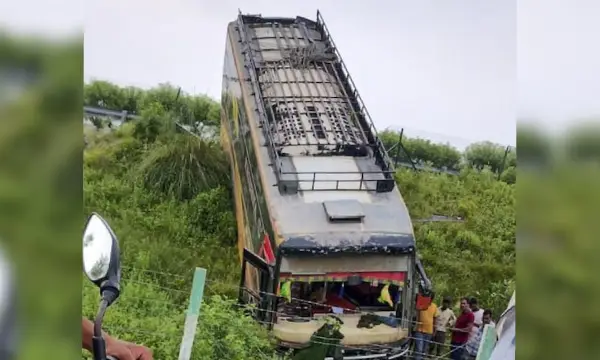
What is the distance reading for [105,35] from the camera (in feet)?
5.70

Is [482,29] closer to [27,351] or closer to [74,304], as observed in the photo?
[74,304]

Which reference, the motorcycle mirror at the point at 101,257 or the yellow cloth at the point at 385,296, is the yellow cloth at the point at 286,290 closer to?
the yellow cloth at the point at 385,296

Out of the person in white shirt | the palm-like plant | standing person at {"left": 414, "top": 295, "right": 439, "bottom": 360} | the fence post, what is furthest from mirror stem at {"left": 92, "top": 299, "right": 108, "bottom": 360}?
the person in white shirt

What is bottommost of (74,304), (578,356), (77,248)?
(578,356)

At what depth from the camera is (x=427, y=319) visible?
1.77 m

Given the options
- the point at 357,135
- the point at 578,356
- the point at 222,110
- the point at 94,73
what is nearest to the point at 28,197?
the point at 94,73

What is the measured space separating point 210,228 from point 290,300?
0.83ft

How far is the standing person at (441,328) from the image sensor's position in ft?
5.85

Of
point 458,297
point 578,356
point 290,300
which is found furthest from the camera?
point 578,356

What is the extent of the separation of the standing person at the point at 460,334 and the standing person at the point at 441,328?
0.02 metres

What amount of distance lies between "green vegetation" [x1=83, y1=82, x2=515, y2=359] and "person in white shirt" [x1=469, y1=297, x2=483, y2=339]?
0.08ft

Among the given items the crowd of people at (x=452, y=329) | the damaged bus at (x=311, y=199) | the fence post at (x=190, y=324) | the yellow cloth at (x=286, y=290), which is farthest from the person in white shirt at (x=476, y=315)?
the fence post at (x=190, y=324)

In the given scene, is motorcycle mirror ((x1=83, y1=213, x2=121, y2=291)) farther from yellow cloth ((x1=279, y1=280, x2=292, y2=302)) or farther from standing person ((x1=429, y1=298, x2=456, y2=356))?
standing person ((x1=429, y1=298, x2=456, y2=356))

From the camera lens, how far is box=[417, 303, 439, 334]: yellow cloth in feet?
5.79
